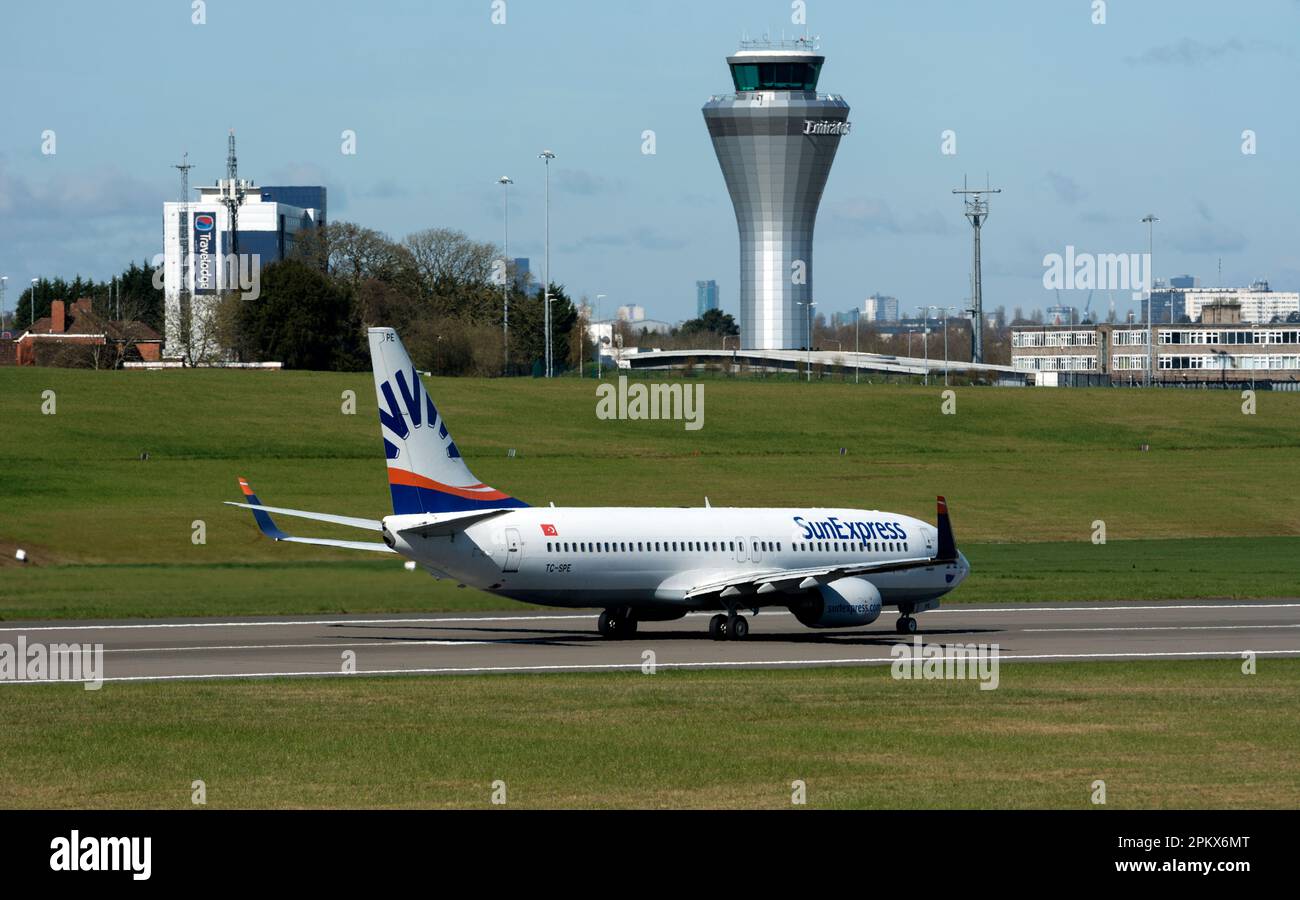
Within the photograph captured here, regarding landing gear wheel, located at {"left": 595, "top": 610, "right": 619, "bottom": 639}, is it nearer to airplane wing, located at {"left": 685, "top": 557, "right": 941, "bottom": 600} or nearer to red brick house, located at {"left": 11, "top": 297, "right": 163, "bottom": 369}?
airplane wing, located at {"left": 685, "top": 557, "right": 941, "bottom": 600}

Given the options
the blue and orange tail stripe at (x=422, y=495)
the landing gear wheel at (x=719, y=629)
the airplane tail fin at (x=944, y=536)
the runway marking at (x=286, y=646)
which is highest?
the blue and orange tail stripe at (x=422, y=495)

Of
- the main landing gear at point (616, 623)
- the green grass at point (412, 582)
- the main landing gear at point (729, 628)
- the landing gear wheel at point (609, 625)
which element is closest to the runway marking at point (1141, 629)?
the main landing gear at point (729, 628)

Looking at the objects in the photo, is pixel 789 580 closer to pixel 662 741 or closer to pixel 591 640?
pixel 591 640

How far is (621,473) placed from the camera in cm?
10731

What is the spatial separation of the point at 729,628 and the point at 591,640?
383cm

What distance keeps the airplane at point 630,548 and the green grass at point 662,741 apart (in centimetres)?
745

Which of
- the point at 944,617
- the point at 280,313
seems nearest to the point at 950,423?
the point at 280,313

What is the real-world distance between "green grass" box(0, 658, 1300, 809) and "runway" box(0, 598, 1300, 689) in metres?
3.88

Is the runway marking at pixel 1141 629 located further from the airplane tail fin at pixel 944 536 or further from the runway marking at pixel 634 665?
the runway marking at pixel 634 665

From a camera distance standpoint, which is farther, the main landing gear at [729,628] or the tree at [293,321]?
the tree at [293,321]

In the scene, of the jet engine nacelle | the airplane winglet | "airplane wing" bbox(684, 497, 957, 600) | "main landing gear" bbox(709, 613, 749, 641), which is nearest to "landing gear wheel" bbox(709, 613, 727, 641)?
"main landing gear" bbox(709, 613, 749, 641)

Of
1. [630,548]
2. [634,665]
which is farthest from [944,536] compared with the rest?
[634,665]

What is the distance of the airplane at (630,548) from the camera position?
4503 centimetres
